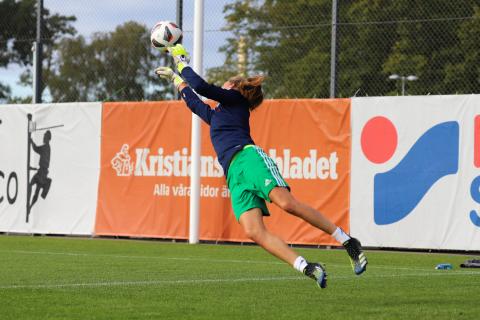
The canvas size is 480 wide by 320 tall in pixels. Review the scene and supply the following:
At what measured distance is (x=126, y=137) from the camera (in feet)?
70.4

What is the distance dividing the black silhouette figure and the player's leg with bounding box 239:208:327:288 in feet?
43.0

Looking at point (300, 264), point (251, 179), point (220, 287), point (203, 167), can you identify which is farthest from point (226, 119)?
point (203, 167)

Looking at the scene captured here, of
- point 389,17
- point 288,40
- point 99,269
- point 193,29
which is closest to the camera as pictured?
point 99,269

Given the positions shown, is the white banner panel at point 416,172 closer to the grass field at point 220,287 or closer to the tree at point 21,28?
the grass field at point 220,287

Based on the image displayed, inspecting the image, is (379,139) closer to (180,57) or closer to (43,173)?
(43,173)

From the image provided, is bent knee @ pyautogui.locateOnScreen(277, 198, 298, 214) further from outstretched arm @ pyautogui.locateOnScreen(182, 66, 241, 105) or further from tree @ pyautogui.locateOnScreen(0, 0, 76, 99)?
tree @ pyautogui.locateOnScreen(0, 0, 76, 99)

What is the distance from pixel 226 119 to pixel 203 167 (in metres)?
10.4

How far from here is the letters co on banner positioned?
1892 cm

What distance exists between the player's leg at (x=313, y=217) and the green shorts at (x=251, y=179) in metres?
0.08

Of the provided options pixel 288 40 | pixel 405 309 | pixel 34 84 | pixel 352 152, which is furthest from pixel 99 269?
pixel 288 40

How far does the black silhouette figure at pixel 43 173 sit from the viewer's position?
72.9ft

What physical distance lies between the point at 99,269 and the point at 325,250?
227 inches

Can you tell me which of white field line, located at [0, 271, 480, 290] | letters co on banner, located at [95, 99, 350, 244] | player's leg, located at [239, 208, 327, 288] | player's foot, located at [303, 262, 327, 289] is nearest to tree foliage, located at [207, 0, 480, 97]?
letters co on banner, located at [95, 99, 350, 244]

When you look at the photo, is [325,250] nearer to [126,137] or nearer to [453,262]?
[453,262]
